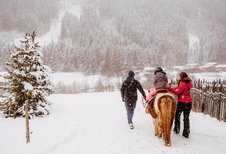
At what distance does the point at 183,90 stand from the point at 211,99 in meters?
4.53

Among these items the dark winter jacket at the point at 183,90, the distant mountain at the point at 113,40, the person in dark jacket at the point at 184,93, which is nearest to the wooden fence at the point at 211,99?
the person in dark jacket at the point at 184,93

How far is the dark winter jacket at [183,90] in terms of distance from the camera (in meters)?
9.42

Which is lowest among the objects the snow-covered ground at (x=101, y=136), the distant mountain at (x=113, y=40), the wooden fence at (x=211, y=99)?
the snow-covered ground at (x=101, y=136)

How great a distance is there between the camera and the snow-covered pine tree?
13.6 m

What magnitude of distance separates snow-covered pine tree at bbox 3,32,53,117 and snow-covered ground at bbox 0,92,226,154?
717 millimetres

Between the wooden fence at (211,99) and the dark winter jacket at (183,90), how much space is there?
367 centimetres

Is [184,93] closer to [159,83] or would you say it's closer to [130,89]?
[159,83]

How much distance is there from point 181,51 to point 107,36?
4099cm

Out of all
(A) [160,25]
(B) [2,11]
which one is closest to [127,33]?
(A) [160,25]

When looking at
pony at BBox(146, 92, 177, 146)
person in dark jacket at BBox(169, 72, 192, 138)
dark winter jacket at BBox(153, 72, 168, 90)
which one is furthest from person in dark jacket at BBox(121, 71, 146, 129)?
pony at BBox(146, 92, 177, 146)

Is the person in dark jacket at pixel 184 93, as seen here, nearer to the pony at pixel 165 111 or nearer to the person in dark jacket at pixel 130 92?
the pony at pixel 165 111

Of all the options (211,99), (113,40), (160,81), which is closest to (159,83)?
(160,81)

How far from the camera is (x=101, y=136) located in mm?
9414

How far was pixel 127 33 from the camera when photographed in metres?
171
